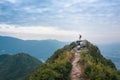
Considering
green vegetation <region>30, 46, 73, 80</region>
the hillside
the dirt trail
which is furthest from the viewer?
the dirt trail

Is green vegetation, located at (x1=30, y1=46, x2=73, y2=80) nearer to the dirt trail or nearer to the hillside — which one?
the hillside

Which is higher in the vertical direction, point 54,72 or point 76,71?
point 54,72

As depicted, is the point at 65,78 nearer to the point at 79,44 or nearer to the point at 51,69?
the point at 51,69

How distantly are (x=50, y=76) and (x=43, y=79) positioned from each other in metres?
1.28

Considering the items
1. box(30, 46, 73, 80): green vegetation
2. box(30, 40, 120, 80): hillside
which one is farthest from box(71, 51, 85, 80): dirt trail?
box(30, 46, 73, 80): green vegetation

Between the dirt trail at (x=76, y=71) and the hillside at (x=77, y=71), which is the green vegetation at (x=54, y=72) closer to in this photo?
the hillside at (x=77, y=71)

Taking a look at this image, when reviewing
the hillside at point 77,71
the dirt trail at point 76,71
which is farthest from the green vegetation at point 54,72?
the dirt trail at point 76,71

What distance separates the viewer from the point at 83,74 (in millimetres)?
45500

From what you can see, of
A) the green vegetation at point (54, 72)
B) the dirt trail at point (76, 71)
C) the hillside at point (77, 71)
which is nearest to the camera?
the green vegetation at point (54, 72)

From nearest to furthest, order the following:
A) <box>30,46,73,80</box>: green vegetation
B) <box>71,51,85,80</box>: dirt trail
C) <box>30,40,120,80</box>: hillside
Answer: <box>30,46,73,80</box>: green vegetation
<box>30,40,120,80</box>: hillside
<box>71,51,85,80</box>: dirt trail

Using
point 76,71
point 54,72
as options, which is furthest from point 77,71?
point 54,72

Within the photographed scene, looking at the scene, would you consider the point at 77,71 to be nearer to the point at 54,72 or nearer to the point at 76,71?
the point at 76,71

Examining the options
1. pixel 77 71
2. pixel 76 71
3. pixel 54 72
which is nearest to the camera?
pixel 54 72

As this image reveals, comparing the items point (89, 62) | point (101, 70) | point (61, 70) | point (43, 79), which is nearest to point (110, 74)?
point (101, 70)
